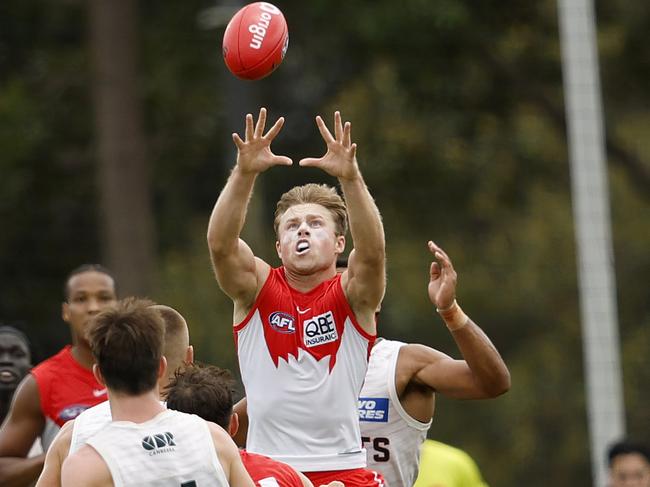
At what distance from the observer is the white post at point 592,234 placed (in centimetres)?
1789

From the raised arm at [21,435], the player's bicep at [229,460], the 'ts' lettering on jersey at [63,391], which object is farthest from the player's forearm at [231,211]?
the 'ts' lettering on jersey at [63,391]

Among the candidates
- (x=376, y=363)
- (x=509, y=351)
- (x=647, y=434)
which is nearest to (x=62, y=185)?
(x=509, y=351)

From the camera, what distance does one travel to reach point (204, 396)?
6.80 meters

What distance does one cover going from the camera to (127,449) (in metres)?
6.19

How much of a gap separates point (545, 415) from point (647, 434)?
5.99ft

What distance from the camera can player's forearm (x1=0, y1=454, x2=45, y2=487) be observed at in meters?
9.10

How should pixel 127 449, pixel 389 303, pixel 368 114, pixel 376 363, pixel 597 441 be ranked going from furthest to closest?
pixel 389 303 → pixel 368 114 → pixel 597 441 → pixel 376 363 → pixel 127 449

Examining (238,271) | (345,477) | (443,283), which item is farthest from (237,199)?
(345,477)

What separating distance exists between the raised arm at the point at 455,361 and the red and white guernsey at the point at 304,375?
1.53 feet

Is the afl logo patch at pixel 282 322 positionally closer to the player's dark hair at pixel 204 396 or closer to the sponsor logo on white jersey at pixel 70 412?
the player's dark hair at pixel 204 396

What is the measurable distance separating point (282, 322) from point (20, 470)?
6.92 ft

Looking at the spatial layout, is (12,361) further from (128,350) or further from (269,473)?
(128,350)

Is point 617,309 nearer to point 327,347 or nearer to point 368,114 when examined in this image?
point 368,114

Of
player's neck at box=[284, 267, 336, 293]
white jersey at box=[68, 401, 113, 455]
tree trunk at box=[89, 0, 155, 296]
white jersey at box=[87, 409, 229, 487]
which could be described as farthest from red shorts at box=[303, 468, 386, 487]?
tree trunk at box=[89, 0, 155, 296]
